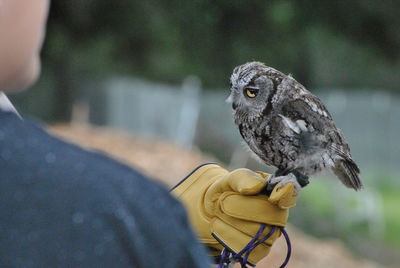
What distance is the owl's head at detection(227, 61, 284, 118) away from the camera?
2725 mm

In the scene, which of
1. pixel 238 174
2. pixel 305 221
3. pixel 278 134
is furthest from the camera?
pixel 305 221

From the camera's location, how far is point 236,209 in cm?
215

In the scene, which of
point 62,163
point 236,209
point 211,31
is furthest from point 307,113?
point 211,31

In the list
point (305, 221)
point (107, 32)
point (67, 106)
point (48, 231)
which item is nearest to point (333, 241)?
point (305, 221)

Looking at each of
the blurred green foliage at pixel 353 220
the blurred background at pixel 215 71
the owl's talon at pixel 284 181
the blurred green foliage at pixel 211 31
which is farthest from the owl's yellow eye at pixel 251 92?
the blurred green foliage at pixel 211 31

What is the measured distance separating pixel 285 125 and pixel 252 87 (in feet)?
0.72

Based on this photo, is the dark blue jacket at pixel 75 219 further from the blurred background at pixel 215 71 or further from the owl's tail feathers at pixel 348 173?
the blurred background at pixel 215 71

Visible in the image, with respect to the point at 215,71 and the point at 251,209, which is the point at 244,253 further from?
the point at 215,71

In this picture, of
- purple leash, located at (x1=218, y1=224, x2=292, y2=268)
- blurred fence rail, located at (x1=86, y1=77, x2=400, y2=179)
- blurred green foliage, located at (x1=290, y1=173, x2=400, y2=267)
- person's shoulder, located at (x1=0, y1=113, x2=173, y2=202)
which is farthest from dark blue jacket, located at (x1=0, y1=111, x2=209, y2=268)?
blurred fence rail, located at (x1=86, y1=77, x2=400, y2=179)

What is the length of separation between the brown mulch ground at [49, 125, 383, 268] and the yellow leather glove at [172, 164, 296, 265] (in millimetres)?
5813

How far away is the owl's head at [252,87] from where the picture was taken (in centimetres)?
272

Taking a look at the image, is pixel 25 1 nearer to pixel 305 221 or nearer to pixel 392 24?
pixel 305 221

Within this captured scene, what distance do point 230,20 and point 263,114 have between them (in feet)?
36.3

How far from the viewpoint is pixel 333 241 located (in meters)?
10.8
